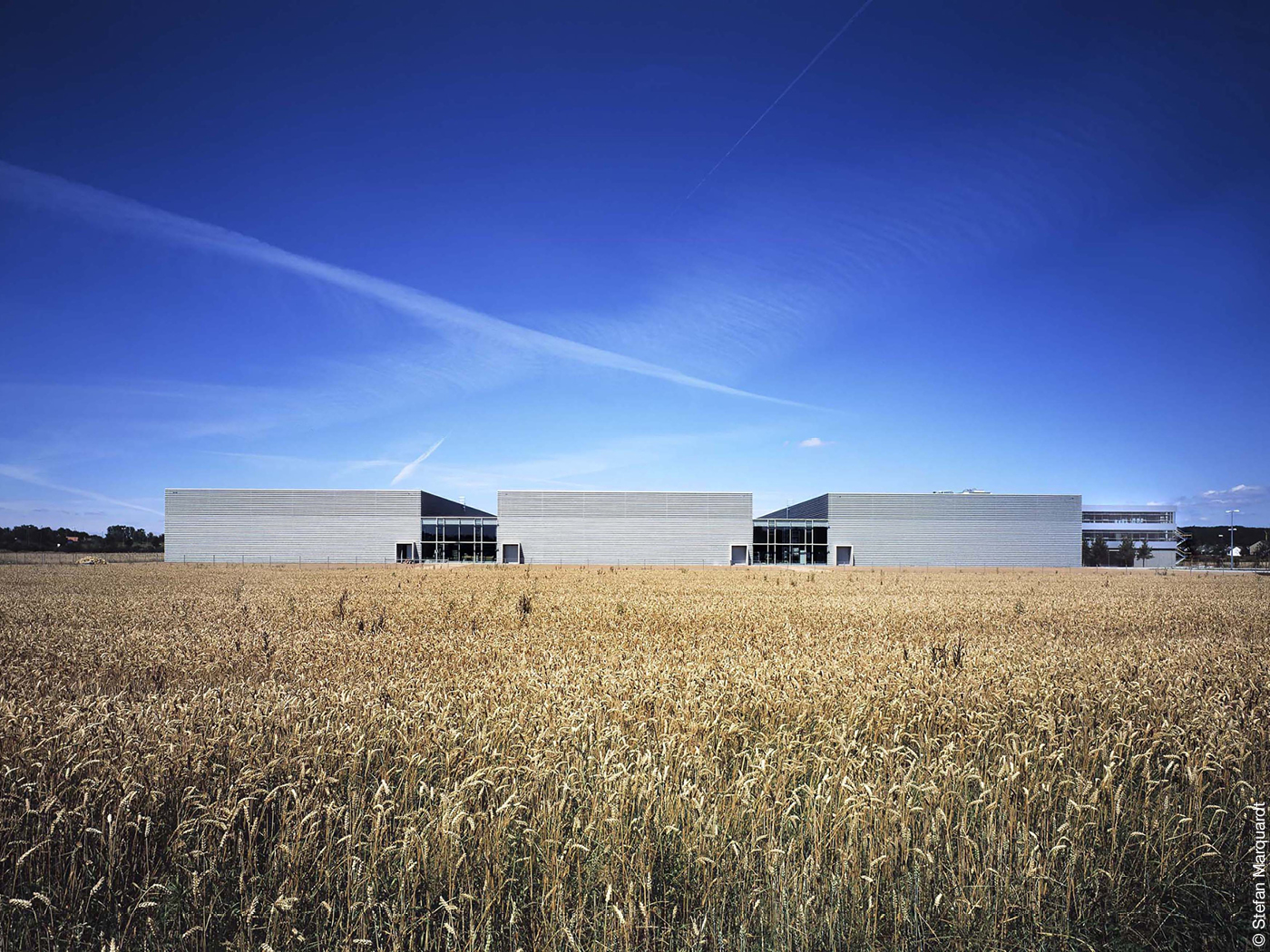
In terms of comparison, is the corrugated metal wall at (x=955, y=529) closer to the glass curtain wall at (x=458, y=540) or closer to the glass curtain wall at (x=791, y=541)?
the glass curtain wall at (x=791, y=541)

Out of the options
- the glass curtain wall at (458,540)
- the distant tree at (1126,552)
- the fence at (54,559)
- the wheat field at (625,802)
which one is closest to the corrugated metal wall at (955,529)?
the distant tree at (1126,552)

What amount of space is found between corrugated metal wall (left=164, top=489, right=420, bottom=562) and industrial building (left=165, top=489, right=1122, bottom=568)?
10 centimetres

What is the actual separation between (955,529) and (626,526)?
117ft

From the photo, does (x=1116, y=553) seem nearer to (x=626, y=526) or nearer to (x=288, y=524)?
(x=626, y=526)

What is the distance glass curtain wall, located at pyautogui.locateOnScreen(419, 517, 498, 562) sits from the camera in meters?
66.6

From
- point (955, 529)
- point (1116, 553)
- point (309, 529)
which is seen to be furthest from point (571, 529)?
point (1116, 553)

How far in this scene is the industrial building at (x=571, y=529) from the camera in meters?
66.2

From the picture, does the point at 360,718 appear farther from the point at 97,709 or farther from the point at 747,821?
the point at 747,821

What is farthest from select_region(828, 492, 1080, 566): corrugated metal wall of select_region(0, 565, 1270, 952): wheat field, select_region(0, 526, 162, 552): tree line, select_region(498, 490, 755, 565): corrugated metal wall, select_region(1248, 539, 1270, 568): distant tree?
select_region(0, 526, 162, 552): tree line

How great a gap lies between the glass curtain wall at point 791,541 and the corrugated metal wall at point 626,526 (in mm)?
2715

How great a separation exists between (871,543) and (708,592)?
54.0 m

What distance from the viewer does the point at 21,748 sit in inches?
165

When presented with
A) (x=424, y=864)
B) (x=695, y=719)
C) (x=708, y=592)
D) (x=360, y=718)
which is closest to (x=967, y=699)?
(x=695, y=719)

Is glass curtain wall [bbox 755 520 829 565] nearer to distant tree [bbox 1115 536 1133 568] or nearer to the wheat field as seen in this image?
distant tree [bbox 1115 536 1133 568]
